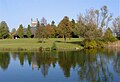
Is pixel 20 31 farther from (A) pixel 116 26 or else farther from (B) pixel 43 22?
(A) pixel 116 26

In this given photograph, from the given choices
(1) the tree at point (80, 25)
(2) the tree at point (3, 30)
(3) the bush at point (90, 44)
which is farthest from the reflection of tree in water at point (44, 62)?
(2) the tree at point (3, 30)

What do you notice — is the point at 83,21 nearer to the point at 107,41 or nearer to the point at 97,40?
the point at 97,40

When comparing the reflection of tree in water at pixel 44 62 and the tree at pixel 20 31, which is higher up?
the tree at pixel 20 31

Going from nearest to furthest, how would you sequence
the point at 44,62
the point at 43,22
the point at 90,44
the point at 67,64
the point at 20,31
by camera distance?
the point at 67,64 < the point at 44,62 < the point at 90,44 < the point at 43,22 < the point at 20,31

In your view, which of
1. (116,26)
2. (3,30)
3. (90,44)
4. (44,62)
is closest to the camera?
(44,62)

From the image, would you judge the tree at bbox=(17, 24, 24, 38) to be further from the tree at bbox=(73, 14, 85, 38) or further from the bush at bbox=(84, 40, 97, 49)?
the bush at bbox=(84, 40, 97, 49)

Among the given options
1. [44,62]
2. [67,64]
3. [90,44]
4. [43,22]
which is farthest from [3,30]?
[67,64]

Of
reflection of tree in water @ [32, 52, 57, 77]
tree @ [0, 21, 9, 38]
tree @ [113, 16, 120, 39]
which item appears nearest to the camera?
reflection of tree in water @ [32, 52, 57, 77]

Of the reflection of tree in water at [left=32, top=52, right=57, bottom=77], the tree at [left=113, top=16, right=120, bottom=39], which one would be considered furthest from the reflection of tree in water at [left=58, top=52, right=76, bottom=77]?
the tree at [left=113, top=16, right=120, bottom=39]

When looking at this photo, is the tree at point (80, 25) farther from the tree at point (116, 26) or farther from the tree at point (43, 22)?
the tree at point (116, 26)

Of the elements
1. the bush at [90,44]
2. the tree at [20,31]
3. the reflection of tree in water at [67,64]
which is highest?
the tree at [20,31]

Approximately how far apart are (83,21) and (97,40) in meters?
6.98

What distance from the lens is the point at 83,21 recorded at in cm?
6944

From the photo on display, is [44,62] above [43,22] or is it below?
below
